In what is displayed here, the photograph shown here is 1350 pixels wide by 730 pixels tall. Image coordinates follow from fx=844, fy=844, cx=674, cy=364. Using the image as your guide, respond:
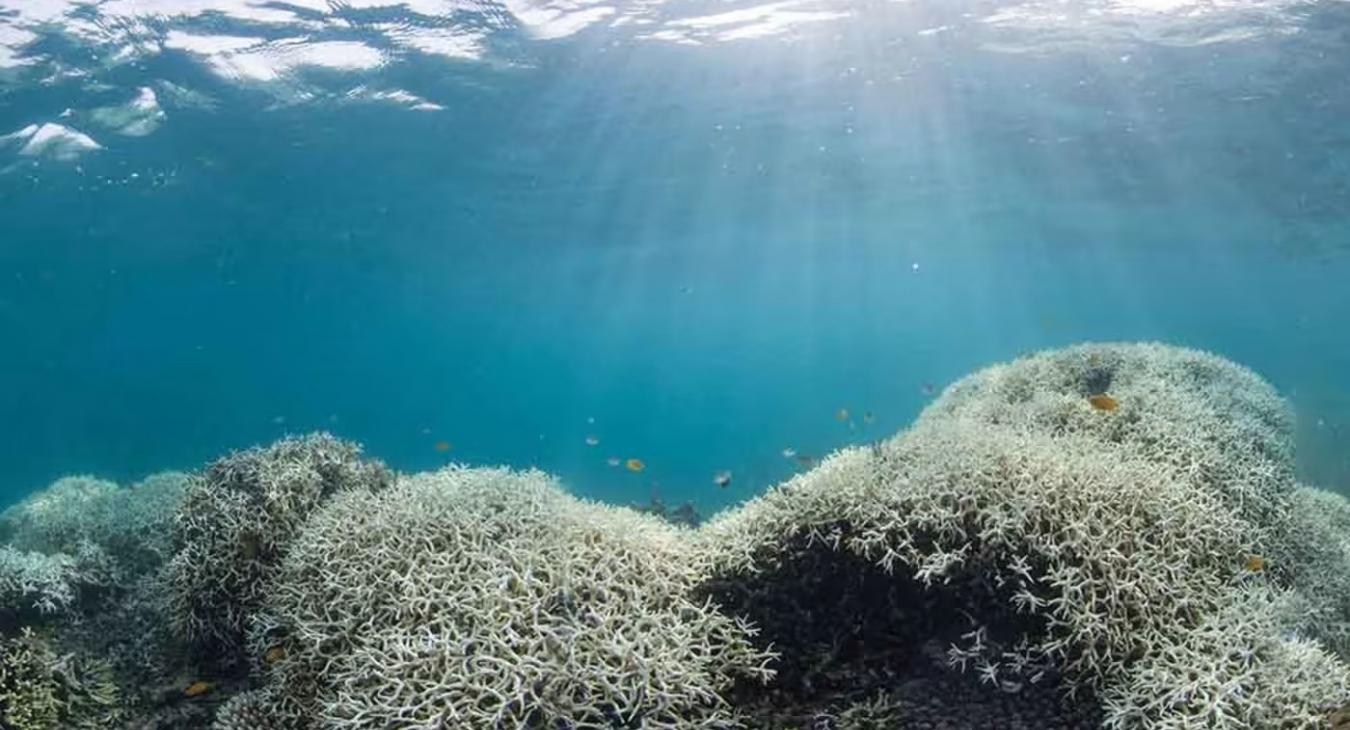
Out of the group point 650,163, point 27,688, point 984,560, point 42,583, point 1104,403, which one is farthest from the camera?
point 650,163

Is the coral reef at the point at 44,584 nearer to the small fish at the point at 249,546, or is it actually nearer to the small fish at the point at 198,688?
the small fish at the point at 198,688

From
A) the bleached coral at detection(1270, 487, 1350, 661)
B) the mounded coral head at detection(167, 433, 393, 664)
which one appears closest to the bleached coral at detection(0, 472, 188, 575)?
the mounded coral head at detection(167, 433, 393, 664)

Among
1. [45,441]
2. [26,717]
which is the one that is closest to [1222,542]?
[26,717]

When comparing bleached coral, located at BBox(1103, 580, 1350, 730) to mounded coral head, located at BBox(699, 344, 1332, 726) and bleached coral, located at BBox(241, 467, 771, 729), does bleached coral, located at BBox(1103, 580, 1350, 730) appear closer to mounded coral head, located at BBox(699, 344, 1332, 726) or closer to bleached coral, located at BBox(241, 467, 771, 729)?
mounded coral head, located at BBox(699, 344, 1332, 726)

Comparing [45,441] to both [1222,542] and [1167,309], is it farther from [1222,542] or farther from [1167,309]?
[1222,542]

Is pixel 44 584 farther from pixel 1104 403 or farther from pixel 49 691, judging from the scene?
pixel 1104 403

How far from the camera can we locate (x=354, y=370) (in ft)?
376

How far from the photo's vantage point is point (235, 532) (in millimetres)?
6984

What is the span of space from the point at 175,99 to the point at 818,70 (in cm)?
1787

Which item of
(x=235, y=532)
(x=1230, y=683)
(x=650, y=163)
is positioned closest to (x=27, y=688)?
(x=235, y=532)

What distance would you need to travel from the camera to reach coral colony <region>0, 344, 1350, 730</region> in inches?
181

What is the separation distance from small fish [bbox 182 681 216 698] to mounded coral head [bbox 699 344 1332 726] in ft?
13.6

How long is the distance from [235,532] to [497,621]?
3.40m

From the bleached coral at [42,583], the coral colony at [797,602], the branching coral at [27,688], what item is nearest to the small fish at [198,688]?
the coral colony at [797,602]
